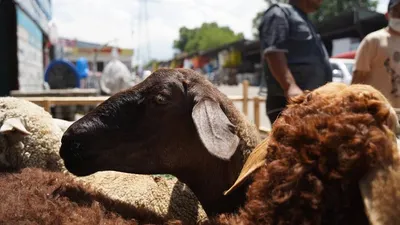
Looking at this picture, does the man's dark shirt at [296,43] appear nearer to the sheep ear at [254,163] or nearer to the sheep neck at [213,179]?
the sheep neck at [213,179]

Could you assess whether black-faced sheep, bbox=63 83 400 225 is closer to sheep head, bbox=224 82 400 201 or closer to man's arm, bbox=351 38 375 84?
sheep head, bbox=224 82 400 201

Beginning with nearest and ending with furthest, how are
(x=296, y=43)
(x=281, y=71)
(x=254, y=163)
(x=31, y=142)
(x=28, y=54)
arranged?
(x=254, y=163) → (x=31, y=142) → (x=281, y=71) → (x=296, y=43) → (x=28, y=54)

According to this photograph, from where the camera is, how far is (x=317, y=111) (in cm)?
122

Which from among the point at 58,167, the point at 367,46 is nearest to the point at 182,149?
the point at 58,167

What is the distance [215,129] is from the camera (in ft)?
6.67

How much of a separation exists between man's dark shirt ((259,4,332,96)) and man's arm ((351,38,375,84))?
28 cm

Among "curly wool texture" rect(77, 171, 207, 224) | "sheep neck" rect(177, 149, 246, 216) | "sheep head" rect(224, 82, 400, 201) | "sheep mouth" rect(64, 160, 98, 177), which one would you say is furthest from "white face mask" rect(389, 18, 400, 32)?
"sheep mouth" rect(64, 160, 98, 177)

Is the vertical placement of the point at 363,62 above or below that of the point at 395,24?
below

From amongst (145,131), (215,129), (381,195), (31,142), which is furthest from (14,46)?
(381,195)

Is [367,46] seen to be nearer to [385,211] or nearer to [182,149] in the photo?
[182,149]

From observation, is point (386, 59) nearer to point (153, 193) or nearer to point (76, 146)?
point (153, 193)

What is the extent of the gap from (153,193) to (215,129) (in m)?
0.71

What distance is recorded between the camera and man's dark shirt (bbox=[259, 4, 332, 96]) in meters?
3.22

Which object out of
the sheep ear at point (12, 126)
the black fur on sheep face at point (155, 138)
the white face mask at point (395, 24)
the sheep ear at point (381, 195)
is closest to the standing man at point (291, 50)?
the white face mask at point (395, 24)
